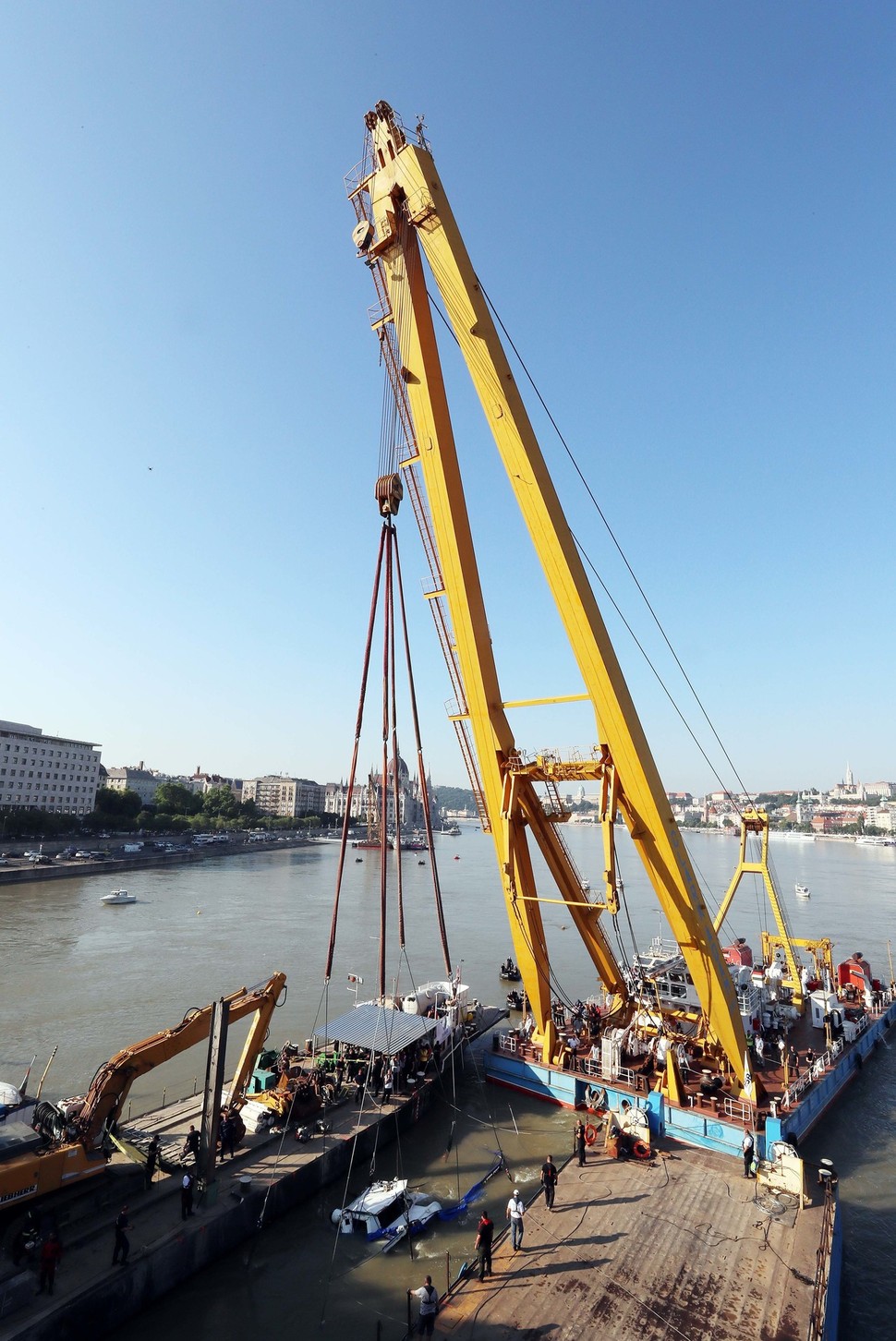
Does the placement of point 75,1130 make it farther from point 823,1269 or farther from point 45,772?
point 45,772

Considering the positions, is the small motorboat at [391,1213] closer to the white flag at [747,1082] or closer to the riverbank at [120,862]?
the white flag at [747,1082]

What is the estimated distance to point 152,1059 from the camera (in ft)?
39.0

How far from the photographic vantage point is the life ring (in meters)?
15.4

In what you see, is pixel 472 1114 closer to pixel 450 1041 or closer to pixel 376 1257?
pixel 450 1041

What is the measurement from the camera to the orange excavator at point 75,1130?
9.63 metres

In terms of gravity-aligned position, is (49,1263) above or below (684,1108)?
above

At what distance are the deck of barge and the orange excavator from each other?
5.82m

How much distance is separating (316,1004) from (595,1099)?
43.7ft

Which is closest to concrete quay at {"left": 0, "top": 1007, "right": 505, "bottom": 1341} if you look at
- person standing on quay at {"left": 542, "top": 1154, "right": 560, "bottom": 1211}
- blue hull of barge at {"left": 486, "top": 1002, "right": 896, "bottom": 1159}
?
blue hull of barge at {"left": 486, "top": 1002, "right": 896, "bottom": 1159}

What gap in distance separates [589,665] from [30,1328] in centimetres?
1266

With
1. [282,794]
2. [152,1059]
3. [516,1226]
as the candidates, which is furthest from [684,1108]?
[282,794]

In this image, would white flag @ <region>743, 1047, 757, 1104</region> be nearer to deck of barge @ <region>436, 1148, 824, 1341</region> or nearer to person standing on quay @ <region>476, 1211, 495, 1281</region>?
deck of barge @ <region>436, 1148, 824, 1341</region>

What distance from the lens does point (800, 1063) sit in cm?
1722

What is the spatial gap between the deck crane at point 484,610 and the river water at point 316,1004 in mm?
3448
